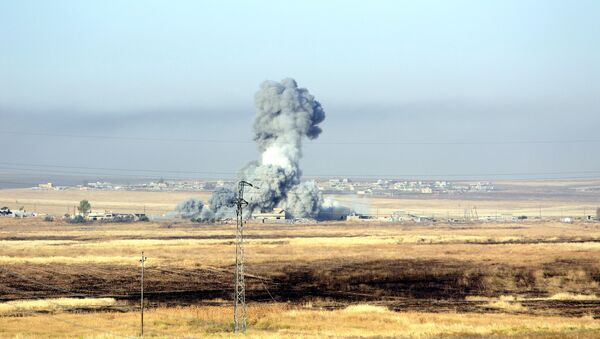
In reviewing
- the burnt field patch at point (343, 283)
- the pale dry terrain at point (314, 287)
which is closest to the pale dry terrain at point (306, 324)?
the pale dry terrain at point (314, 287)

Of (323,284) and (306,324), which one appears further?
(323,284)

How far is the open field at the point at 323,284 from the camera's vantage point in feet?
216

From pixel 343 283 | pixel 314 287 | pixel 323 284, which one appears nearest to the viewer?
pixel 314 287

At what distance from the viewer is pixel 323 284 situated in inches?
3871

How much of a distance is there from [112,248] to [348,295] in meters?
60.8

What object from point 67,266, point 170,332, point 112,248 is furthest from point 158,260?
point 170,332

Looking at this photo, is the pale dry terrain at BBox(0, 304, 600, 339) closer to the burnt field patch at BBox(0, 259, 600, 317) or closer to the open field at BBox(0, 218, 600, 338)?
the open field at BBox(0, 218, 600, 338)

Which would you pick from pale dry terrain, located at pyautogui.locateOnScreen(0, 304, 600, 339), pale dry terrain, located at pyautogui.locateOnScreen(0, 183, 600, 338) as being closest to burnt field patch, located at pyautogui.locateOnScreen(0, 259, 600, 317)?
pale dry terrain, located at pyautogui.locateOnScreen(0, 183, 600, 338)

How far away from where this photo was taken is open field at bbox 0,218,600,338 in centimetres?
6594

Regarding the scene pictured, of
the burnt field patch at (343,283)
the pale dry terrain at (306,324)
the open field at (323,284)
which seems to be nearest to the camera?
the pale dry terrain at (306,324)

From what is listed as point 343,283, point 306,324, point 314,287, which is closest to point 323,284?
point 343,283

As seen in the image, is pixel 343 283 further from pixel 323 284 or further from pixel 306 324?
pixel 306 324

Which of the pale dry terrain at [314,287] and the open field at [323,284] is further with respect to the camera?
the open field at [323,284]

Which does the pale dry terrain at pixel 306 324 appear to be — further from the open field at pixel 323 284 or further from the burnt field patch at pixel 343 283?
the burnt field patch at pixel 343 283
